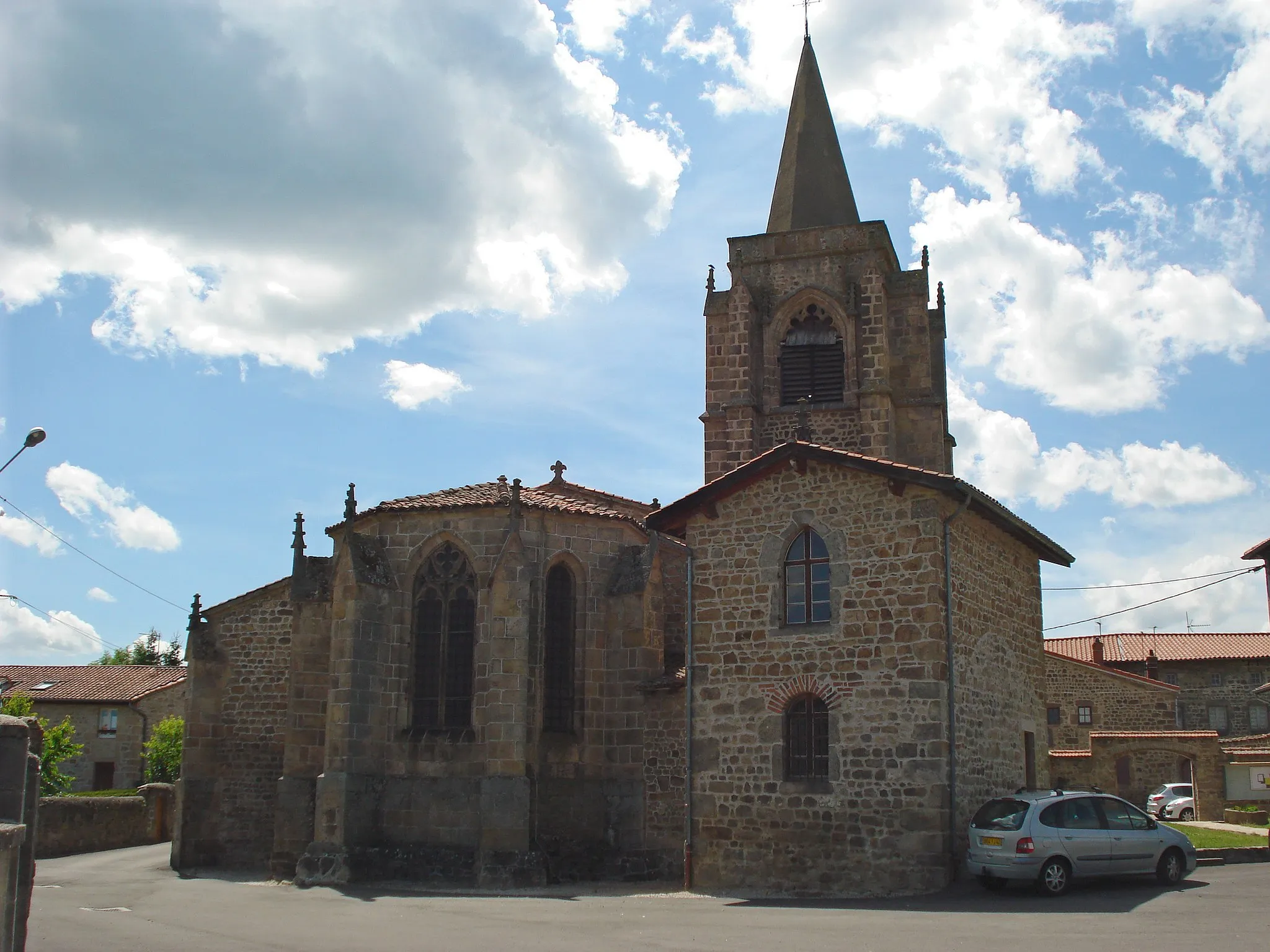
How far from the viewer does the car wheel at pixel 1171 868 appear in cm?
1427

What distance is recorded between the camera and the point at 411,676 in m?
21.0

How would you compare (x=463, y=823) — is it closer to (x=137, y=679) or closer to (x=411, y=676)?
(x=411, y=676)

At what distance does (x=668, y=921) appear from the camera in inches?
523

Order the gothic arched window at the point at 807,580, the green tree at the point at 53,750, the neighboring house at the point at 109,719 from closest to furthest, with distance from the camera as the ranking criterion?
the gothic arched window at the point at 807,580
the green tree at the point at 53,750
the neighboring house at the point at 109,719

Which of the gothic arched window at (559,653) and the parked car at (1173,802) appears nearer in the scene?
the gothic arched window at (559,653)

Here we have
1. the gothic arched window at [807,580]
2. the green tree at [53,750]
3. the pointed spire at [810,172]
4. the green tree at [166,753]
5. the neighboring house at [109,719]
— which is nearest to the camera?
the gothic arched window at [807,580]

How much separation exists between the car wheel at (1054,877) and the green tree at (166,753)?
32368 mm

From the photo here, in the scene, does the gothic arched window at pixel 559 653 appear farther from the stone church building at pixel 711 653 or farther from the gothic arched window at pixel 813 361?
the gothic arched window at pixel 813 361

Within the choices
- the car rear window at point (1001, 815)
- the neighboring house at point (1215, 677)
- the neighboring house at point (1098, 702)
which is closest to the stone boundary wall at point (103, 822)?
the car rear window at point (1001, 815)

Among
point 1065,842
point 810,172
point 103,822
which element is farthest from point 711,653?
point 103,822

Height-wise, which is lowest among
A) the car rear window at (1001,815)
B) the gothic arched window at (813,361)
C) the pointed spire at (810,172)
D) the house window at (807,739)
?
the car rear window at (1001,815)

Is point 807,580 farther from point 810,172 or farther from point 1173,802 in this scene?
point 1173,802

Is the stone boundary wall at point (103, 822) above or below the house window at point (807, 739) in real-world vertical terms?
below

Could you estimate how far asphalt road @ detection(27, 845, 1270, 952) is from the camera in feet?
35.8
